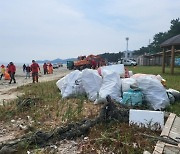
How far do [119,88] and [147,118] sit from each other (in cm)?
265

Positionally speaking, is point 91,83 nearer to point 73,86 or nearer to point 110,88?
point 73,86

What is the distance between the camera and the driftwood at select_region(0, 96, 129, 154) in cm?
481

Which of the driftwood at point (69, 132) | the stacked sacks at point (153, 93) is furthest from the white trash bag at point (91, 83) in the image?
the driftwood at point (69, 132)

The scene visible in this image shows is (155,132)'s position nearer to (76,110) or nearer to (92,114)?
(92,114)

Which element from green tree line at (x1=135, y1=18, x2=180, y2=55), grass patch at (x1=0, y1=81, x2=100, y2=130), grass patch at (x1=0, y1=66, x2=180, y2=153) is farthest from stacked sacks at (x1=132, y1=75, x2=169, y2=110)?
green tree line at (x1=135, y1=18, x2=180, y2=55)

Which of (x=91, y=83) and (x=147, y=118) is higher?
(x=91, y=83)

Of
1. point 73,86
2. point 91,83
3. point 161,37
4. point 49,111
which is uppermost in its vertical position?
point 161,37

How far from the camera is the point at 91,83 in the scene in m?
8.84

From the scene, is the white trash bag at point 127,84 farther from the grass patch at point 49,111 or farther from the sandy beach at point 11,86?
the sandy beach at point 11,86

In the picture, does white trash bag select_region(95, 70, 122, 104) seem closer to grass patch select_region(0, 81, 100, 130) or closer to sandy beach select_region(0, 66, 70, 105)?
grass patch select_region(0, 81, 100, 130)

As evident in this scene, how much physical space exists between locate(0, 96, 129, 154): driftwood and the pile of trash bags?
1583 mm

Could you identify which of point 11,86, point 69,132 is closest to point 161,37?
point 11,86

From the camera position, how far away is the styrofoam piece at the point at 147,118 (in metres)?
5.34

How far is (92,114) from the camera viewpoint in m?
6.64
